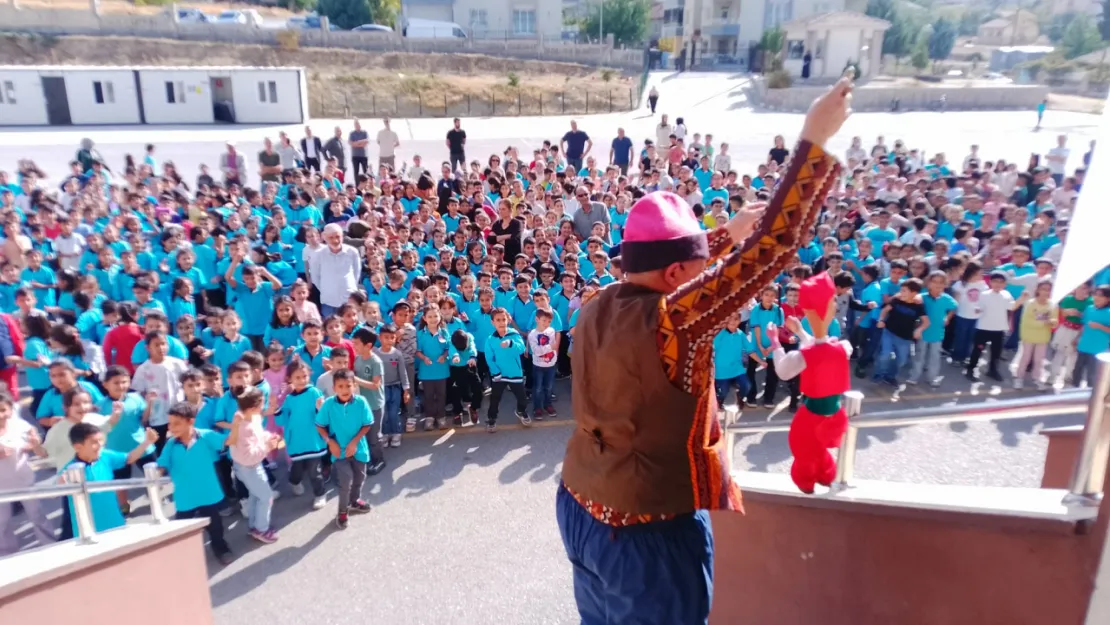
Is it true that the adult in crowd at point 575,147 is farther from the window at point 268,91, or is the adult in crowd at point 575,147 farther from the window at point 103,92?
the window at point 103,92

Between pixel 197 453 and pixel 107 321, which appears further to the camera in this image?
pixel 107 321

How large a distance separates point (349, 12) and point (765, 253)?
2482 inches

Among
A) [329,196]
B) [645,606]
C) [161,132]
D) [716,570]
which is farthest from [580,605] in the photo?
[161,132]

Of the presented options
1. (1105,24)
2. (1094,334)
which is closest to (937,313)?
(1094,334)

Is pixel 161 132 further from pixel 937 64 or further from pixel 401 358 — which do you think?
pixel 937 64

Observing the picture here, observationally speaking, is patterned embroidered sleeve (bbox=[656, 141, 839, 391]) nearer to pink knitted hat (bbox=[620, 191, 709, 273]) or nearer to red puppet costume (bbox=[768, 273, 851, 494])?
pink knitted hat (bbox=[620, 191, 709, 273])

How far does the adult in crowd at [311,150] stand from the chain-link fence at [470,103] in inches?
780

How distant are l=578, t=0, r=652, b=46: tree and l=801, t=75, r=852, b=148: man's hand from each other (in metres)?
60.4

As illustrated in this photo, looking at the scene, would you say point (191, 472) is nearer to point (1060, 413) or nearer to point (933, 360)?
point (1060, 413)

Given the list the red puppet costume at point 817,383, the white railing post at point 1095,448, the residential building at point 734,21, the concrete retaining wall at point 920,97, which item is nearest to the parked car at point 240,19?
the residential building at point 734,21

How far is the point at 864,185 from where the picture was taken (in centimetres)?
1350

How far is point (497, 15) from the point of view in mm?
66375

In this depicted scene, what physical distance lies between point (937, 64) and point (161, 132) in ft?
237

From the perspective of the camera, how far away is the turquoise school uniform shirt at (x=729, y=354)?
7516 millimetres
